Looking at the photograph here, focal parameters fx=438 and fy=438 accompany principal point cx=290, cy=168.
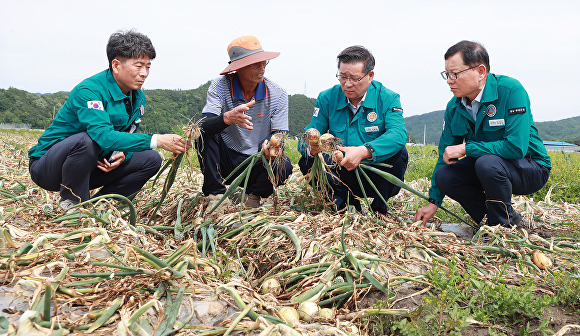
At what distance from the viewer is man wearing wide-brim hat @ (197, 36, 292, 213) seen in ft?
9.20

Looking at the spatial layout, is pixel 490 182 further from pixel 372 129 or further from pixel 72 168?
pixel 72 168

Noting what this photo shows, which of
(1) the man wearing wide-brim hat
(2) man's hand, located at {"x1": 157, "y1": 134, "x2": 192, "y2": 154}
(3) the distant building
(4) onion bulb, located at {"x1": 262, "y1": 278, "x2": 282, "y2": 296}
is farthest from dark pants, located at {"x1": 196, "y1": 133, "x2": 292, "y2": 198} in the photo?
(3) the distant building

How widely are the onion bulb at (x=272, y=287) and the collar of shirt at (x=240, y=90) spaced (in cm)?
153

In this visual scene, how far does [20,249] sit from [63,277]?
0.91 feet

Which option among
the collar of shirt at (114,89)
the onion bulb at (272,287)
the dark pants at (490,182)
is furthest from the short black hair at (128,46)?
the dark pants at (490,182)

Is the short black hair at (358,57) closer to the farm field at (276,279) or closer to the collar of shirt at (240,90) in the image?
the collar of shirt at (240,90)

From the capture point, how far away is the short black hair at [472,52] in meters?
2.54

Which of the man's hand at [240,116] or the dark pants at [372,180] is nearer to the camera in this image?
the man's hand at [240,116]

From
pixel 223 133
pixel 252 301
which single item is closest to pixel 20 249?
pixel 252 301

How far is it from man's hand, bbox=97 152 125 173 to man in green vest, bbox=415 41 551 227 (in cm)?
194

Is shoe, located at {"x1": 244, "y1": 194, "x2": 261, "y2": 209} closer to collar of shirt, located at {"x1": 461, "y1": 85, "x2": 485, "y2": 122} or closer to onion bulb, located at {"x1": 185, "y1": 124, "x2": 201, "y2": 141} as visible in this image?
onion bulb, located at {"x1": 185, "y1": 124, "x2": 201, "y2": 141}

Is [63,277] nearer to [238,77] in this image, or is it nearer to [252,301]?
[252,301]

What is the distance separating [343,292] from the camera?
5.74ft

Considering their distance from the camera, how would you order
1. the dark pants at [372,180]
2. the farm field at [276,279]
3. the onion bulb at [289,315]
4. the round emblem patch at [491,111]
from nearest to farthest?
the farm field at [276,279] → the onion bulb at [289,315] → the round emblem patch at [491,111] → the dark pants at [372,180]
